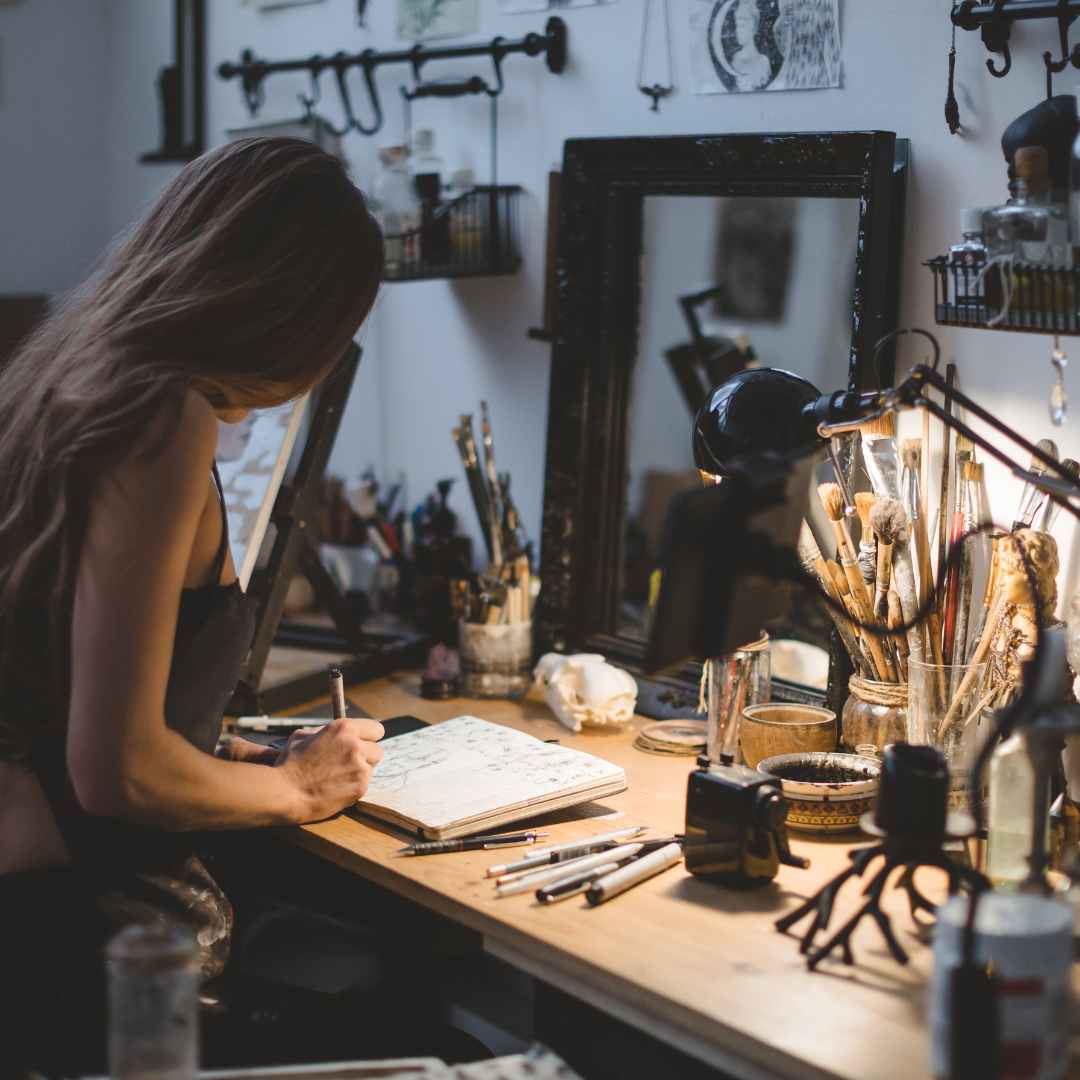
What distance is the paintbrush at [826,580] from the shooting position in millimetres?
1439

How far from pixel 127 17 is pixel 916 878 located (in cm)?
211

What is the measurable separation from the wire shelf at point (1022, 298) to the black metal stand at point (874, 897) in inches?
17.3

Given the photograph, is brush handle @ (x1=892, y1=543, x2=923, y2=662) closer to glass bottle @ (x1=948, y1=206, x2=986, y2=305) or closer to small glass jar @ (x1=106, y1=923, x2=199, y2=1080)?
glass bottle @ (x1=948, y1=206, x2=986, y2=305)

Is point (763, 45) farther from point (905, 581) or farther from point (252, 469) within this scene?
point (252, 469)

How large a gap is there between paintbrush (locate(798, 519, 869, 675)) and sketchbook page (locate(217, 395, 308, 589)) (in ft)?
2.11

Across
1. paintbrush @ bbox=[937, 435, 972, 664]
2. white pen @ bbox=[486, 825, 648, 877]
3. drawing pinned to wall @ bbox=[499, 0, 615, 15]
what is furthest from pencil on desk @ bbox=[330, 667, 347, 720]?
drawing pinned to wall @ bbox=[499, 0, 615, 15]

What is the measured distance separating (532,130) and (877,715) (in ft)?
3.10

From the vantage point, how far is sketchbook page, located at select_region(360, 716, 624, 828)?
1.35 meters

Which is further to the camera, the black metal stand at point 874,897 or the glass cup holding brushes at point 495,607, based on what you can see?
the glass cup holding brushes at point 495,607

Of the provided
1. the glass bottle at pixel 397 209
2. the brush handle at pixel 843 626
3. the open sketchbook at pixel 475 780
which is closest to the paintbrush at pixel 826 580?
the brush handle at pixel 843 626

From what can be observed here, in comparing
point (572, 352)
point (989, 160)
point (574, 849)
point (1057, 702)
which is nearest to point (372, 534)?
point (572, 352)

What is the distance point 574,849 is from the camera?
4.18 ft

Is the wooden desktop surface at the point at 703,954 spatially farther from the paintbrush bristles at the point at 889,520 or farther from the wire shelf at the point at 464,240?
the wire shelf at the point at 464,240

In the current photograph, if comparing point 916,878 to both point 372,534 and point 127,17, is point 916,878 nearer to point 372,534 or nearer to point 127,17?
point 372,534
